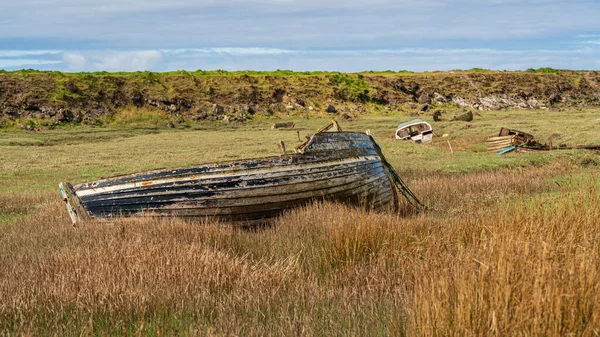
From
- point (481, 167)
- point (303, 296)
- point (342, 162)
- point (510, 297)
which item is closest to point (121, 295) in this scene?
point (303, 296)

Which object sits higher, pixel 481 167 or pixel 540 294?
pixel 540 294

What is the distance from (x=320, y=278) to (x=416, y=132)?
3411 cm

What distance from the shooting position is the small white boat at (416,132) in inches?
1544

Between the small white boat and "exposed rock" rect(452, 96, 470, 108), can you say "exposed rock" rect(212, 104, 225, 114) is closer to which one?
the small white boat

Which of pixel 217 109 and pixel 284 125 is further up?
pixel 217 109

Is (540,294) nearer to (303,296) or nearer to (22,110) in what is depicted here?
(303,296)

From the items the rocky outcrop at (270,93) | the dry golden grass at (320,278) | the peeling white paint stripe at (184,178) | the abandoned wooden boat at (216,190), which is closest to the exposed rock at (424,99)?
the rocky outcrop at (270,93)

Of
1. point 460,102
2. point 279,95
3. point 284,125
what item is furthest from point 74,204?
point 460,102

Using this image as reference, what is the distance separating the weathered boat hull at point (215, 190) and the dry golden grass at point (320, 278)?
23.7 inches

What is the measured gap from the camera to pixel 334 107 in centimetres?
6950

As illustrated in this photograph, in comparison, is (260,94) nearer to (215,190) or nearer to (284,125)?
(284,125)

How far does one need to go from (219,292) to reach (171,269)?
72 centimetres

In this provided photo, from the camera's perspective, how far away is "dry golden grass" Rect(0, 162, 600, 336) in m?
3.76

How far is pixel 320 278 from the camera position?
6.65 m
